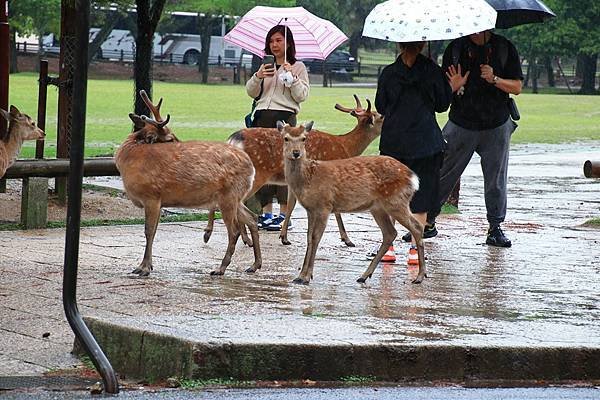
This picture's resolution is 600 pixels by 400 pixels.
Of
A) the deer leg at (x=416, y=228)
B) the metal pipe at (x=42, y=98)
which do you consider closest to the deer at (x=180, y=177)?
the deer leg at (x=416, y=228)

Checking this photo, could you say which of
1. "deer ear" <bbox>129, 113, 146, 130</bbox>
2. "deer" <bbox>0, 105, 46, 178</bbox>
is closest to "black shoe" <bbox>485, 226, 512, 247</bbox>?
"deer ear" <bbox>129, 113, 146, 130</bbox>

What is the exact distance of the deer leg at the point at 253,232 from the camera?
34.8 feet

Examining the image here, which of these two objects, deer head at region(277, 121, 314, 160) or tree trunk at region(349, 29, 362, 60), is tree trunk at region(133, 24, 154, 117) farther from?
tree trunk at region(349, 29, 362, 60)

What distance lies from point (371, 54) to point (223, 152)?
331ft

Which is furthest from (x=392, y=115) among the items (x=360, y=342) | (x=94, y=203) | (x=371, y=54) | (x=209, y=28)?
(x=371, y=54)

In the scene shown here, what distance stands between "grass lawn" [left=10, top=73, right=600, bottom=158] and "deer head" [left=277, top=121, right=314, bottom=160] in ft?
41.9

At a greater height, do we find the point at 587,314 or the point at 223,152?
the point at 223,152

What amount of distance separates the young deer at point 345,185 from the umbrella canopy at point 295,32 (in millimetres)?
3613

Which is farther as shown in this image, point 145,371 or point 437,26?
point 437,26

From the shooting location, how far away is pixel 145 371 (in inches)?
290

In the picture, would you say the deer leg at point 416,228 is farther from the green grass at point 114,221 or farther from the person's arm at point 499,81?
the green grass at point 114,221

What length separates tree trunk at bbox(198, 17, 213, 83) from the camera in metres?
70.7

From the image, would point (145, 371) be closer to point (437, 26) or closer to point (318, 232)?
point (318, 232)

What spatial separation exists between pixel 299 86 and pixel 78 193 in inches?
253
